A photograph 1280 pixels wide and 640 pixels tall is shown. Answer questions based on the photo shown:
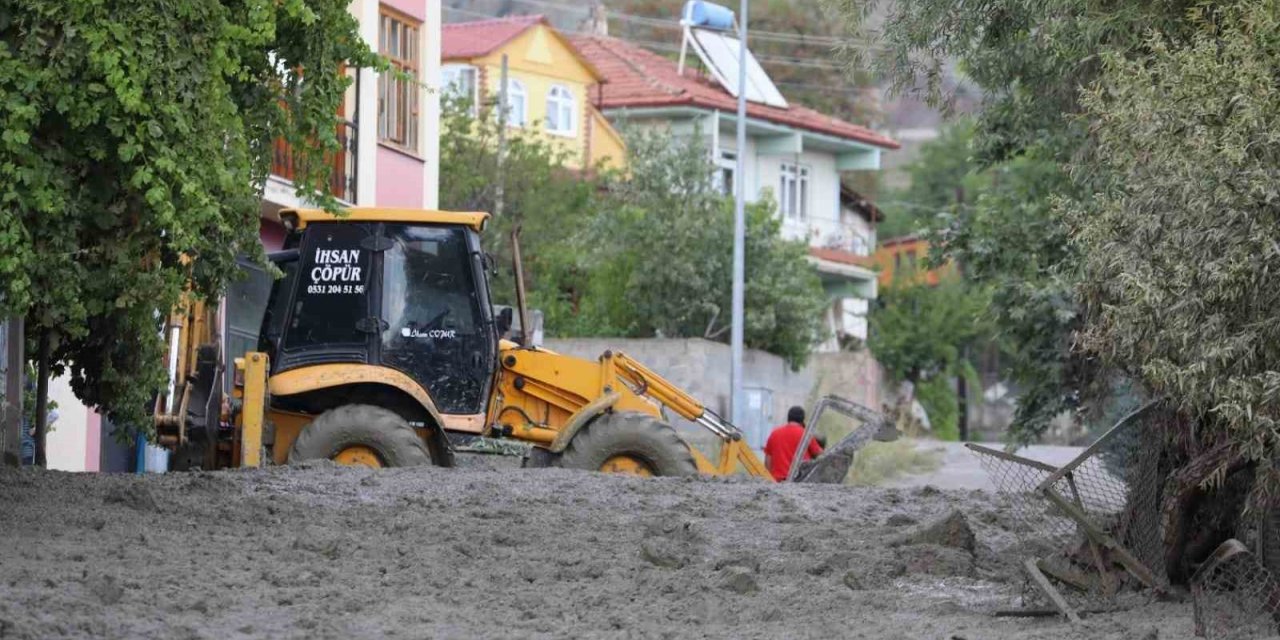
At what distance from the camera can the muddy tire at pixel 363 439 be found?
54.3 ft

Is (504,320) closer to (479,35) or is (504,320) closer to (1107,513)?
(1107,513)

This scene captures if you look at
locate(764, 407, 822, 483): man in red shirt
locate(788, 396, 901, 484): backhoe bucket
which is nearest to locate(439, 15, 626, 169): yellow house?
locate(764, 407, 822, 483): man in red shirt

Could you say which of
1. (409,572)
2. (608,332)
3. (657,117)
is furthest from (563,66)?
(409,572)

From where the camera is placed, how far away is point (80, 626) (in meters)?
9.18

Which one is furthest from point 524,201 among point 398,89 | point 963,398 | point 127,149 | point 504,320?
point 127,149

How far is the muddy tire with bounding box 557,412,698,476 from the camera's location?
56.1 feet

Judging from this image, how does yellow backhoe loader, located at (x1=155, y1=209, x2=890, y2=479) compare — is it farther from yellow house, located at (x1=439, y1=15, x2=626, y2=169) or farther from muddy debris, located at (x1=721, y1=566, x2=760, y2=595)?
yellow house, located at (x1=439, y1=15, x2=626, y2=169)

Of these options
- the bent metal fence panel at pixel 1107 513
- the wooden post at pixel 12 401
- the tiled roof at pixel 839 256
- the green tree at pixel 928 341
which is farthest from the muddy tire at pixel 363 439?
the green tree at pixel 928 341

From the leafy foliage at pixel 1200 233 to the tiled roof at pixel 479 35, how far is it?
41425 millimetres

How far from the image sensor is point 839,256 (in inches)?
2185

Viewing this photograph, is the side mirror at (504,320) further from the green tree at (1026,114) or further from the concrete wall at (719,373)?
the concrete wall at (719,373)

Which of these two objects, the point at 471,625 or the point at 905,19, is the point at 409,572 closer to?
the point at 471,625

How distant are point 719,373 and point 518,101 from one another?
18.8m

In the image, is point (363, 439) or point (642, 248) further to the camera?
point (642, 248)
